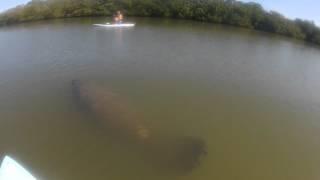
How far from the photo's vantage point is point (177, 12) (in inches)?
1250

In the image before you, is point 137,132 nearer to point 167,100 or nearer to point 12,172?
point 167,100

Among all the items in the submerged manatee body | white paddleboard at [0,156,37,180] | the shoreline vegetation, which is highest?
the shoreline vegetation

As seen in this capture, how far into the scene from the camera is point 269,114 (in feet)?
40.3

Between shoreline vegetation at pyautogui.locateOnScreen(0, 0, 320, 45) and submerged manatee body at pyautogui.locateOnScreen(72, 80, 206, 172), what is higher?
shoreline vegetation at pyautogui.locateOnScreen(0, 0, 320, 45)

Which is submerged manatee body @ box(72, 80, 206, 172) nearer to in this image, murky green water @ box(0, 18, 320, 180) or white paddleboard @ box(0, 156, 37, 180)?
murky green water @ box(0, 18, 320, 180)

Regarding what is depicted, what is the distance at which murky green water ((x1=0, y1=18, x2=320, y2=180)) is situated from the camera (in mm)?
9242

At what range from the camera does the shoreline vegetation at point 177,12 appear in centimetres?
2802

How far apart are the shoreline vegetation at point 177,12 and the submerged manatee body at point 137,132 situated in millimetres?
18711

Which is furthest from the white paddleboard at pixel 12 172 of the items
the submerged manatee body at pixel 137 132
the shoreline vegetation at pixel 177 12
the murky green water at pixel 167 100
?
the shoreline vegetation at pixel 177 12

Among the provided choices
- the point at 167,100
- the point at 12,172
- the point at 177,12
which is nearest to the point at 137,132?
the point at 167,100

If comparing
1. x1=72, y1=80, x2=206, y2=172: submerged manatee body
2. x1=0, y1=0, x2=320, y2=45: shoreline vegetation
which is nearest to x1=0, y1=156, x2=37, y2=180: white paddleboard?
x1=72, y1=80, x2=206, y2=172: submerged manatee body

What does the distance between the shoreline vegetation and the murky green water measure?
5.22 metres

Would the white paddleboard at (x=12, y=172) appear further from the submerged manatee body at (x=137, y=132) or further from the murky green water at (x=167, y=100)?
the submerged manatee body at (x=137, y=132)

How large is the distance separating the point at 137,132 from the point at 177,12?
22.7 m
